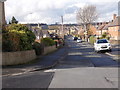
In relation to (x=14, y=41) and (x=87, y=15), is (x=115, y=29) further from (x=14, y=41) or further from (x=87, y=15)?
(x=14, y=41)

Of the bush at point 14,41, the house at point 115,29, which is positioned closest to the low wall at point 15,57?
the bush at point 14,41

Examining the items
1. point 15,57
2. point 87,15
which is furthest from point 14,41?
point 87,15

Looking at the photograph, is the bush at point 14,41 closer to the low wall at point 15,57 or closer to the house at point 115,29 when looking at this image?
the low wall at point 15,57

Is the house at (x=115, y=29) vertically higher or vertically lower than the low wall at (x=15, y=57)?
higher

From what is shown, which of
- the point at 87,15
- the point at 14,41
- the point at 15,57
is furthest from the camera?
the point at 87,15

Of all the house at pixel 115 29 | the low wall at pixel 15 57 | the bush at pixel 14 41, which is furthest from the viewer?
the house at pixel 115 29

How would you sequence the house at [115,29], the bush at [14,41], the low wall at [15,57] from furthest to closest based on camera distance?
the house at [115,29]
the bush at [14,41]
the low wall at [15,57]

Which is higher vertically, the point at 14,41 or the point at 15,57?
the point at 14,41

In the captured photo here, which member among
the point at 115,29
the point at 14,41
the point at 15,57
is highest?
the point at 115,29

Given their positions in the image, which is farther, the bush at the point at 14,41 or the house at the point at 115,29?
the house at the point at 115,29

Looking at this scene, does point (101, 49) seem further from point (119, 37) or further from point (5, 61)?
point (119, 37)

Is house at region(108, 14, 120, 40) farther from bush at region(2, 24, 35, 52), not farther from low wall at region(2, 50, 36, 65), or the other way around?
low wall at region(2, 50, 36, 65)

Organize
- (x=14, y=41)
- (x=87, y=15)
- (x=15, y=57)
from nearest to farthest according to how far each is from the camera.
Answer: (x=15, y=57) < (x=14, y=41) < (x=87, y=15)

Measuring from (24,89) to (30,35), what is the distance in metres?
12.2
